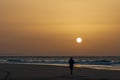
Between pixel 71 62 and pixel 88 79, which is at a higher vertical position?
pixel 71 62

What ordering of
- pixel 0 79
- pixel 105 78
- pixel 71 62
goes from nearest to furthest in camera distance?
pixel 0 79
pixel 105 78
pixel 71 62

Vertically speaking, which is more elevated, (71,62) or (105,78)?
(71,62)

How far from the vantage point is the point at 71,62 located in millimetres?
39031

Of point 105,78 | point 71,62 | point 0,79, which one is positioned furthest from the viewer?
point 71,62

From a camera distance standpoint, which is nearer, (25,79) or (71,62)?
(25,79)

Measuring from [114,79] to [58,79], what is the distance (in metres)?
5.31

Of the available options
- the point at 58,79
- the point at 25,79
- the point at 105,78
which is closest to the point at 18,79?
the point at 25,79

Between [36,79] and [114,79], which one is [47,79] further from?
[114,79]

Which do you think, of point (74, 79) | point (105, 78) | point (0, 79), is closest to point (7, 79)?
point (0, 79)

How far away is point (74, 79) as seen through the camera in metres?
33.4

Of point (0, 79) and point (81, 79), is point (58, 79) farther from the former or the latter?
point (0, 79)

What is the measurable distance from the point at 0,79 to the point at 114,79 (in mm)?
10570

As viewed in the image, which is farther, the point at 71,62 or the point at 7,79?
the point at 71,62

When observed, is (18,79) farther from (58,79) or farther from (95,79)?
(95,79)
